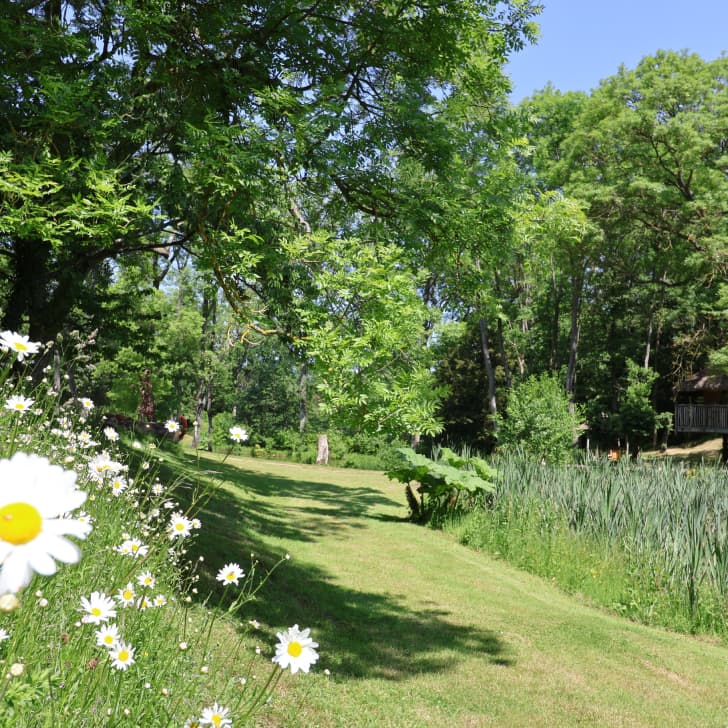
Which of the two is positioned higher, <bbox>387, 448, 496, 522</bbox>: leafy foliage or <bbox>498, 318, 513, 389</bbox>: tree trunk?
<bbox>498, 318, 513, 389</bbox>: tree trunk

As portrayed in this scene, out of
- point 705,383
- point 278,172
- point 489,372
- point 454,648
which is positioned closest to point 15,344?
point 278,172

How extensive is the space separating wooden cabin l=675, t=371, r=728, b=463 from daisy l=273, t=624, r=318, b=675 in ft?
96.4

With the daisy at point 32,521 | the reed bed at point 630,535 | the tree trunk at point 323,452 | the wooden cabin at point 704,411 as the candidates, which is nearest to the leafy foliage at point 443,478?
the reed bed at point 630,535

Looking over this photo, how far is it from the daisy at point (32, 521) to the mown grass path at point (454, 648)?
3368 millimetres

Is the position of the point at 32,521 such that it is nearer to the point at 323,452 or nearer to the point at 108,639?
the point at 108,639

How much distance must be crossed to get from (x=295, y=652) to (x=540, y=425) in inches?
572

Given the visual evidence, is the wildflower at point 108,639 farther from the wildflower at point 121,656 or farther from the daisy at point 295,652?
the daisy at point 295,652

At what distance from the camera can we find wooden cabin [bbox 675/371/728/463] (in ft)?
88.8


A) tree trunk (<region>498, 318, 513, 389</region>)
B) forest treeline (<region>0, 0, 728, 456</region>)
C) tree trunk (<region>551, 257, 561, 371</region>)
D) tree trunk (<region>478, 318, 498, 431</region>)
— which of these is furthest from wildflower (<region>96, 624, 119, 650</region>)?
tree trunk (<region>551, 257, 561, 371</region>)

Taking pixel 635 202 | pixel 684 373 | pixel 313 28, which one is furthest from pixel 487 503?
pixel 684 373

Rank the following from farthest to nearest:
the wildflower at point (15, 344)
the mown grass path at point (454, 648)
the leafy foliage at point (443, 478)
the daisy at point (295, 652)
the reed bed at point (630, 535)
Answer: the leafy foliage at point (443, 478)
the reed bed at point (630, 535)
the mown grass path at point (454, 648)
the wildflower at point (15, 344)
the daisy at point (295, 652)

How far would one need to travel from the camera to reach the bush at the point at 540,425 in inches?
606

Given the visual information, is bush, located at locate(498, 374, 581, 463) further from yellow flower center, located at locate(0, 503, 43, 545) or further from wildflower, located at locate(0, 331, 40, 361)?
yellow flower center, located at locate(0, 503, 43, 545)

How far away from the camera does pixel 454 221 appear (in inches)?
276
